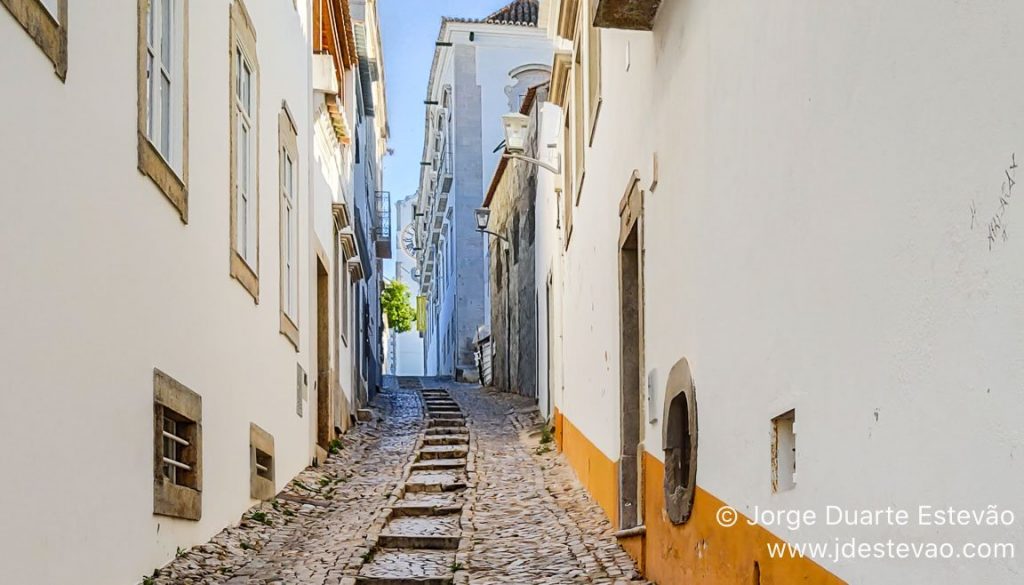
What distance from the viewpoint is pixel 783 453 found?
411 cm

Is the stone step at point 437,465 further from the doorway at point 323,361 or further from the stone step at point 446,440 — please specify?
the stone step at point 446,440

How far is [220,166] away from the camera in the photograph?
27.2 ft

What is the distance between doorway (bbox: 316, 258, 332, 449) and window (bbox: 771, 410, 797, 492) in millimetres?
10257

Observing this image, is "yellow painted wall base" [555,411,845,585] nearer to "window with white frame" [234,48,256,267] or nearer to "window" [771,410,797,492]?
"window" [771,410,797,492]

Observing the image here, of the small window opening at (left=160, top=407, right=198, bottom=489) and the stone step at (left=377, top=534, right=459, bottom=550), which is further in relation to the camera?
the stone step at (left=377, top=534, right=459, bottom=550)

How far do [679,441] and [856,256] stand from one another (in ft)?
10.9

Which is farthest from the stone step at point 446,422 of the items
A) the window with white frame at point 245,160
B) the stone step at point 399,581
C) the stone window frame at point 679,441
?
the stone window frame at point 679,441

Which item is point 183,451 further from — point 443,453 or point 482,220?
point 482,220

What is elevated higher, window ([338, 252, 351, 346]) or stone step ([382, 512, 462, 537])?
window ([338, 252, 351, 346])

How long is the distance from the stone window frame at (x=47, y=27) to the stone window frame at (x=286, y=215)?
6447 mm

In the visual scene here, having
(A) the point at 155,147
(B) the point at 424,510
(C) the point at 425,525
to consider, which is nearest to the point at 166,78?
(A) the point at 155,147

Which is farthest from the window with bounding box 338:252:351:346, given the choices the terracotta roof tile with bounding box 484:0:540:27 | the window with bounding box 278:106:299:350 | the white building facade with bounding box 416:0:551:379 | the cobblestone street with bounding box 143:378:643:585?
the terracotta roof tile with bounding box 484:0:540:27

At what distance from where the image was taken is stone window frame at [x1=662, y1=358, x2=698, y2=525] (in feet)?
18.8

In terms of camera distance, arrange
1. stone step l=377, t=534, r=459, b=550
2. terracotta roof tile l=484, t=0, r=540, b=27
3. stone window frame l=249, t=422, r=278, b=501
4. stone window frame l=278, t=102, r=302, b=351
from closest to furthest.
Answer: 1. stone step l=377, t=534, r=459, b=550
2. stone window frame l=249, t=422, r=278, b=501
3. stone window frame l=278, t=102, r=302, b=351
4. terracotta roof tile l=484, t=0, r=540, b=27
